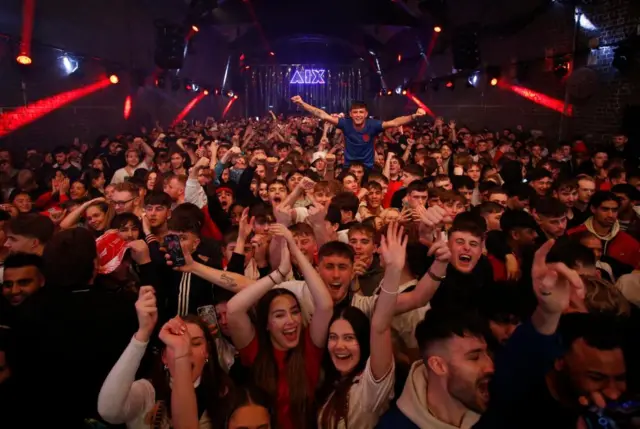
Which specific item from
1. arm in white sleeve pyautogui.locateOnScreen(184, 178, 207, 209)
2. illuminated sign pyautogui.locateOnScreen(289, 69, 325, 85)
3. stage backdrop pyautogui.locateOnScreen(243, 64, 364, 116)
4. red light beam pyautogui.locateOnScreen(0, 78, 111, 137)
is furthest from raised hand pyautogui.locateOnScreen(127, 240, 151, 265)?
illuminated sign pyautogui.locateOnScreen(289, 69, 325, 85)

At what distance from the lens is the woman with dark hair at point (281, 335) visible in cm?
227

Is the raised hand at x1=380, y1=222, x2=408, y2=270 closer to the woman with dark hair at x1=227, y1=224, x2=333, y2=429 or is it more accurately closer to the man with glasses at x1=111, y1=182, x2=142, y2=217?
the woman with dark hair at x1=227, y1=224, x2=333, y2=429

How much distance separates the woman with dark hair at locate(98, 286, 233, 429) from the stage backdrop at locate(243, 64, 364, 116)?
28.1 metres

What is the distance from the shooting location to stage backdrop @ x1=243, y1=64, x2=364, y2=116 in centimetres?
2977

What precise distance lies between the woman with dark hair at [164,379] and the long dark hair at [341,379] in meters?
0.42

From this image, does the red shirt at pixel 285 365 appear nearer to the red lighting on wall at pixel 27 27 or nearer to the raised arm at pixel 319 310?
the raised arm at pixel 319 310

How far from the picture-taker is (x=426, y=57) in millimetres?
18234

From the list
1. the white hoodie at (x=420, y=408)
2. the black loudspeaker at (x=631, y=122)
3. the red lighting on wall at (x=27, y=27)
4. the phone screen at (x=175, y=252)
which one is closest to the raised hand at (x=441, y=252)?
the white hoodie at (x=420, y=408)

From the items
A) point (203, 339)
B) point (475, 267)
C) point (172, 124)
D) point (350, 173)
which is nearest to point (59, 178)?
point (350, 173)

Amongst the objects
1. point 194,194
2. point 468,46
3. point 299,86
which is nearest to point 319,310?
point 194,194

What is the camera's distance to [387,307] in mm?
2119

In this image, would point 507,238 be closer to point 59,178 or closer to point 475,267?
point 475,267

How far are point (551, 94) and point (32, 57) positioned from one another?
10646mm

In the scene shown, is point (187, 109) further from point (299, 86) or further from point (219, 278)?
point (219, 278)
